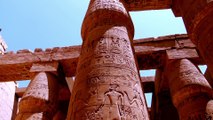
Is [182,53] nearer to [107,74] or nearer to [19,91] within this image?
[107,74]

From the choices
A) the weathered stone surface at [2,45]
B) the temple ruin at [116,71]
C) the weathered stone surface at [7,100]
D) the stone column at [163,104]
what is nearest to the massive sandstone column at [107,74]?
the temple ruin at [116,71]

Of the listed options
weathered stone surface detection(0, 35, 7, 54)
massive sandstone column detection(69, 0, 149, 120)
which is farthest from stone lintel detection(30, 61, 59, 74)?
massive sandstone column detection(69, 0, 149, 120)

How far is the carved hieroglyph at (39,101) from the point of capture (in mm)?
6992

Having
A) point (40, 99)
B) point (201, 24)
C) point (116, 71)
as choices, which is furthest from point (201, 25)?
point (40, 99)

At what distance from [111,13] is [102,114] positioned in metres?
2.45

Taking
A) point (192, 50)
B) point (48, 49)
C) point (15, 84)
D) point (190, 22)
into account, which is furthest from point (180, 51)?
point (15, 84)

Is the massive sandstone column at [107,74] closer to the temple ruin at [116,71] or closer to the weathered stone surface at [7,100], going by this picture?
the temple ruin at [116,71]

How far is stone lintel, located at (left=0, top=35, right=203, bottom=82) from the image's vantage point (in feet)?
28.3

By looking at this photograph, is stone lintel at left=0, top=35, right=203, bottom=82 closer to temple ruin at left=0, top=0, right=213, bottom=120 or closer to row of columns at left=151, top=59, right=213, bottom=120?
temple ruin at left=0, top=0, right=213, bottom=120

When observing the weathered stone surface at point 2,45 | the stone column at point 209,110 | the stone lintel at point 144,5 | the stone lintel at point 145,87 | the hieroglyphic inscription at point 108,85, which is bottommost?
the hieroglyphic inscription at point 108,85

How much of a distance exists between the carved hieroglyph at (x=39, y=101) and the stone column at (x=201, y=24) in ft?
15.3

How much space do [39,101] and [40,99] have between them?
64 mm

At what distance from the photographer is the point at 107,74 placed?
350cm

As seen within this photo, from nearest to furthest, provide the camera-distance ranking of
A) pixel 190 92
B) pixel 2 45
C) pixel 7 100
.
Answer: pixel 190 92 < pixel 7 100 < pixel 2 45
